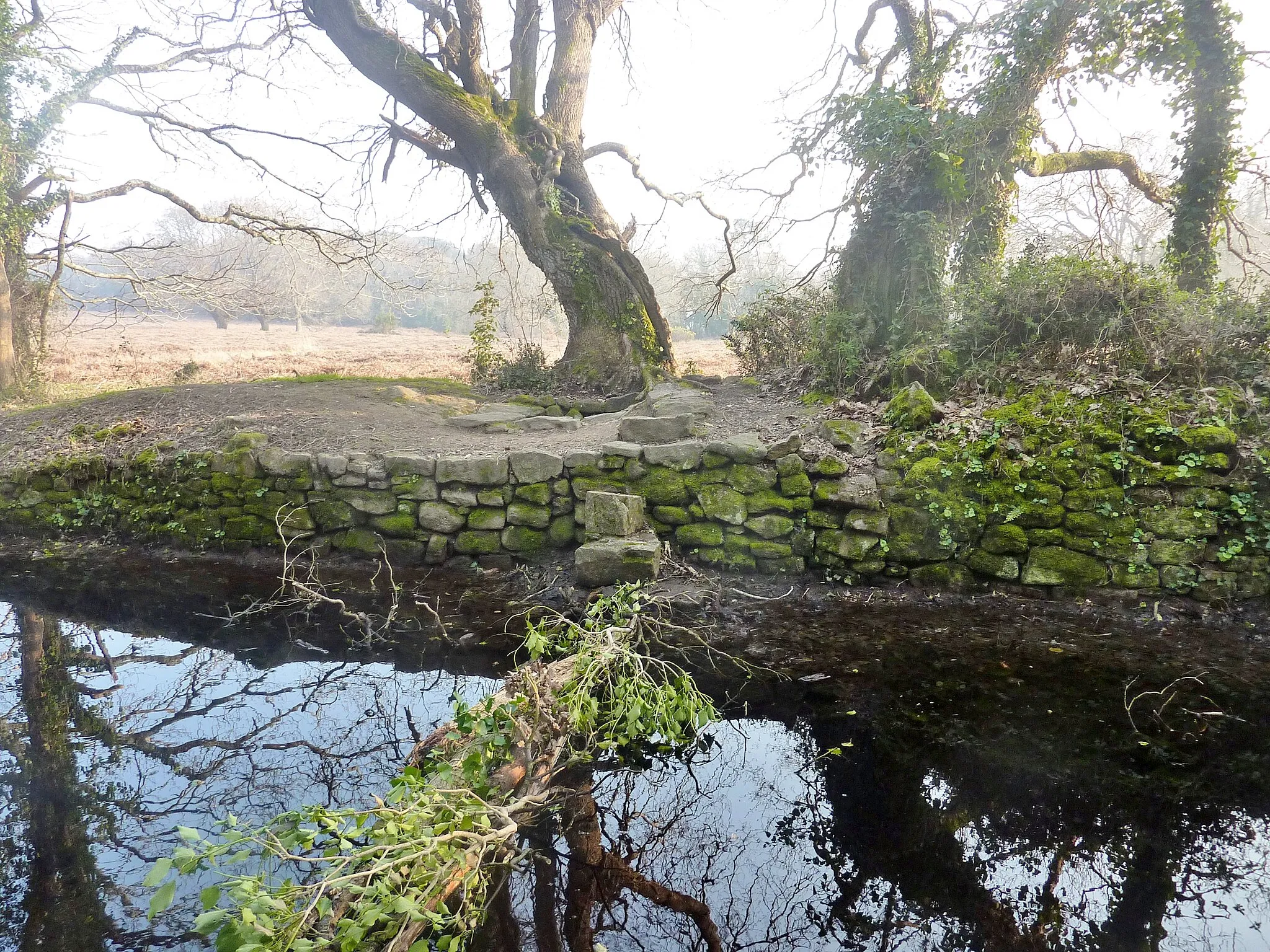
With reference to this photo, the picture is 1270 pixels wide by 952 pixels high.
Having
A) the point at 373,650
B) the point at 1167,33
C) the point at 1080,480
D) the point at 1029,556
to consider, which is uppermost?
the point at 1167,33

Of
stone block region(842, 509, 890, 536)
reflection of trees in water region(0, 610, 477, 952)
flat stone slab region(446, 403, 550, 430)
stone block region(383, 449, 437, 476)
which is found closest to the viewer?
reflection of trees in water region(0, 610, 477, 952)

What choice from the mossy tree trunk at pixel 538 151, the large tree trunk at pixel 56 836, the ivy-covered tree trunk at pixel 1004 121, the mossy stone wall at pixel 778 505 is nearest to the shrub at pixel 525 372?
the mossy tree trunk at pixel 538 151

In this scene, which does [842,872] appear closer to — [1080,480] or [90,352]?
[1080,480]

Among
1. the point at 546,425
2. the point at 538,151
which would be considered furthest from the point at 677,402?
the point at 538,151

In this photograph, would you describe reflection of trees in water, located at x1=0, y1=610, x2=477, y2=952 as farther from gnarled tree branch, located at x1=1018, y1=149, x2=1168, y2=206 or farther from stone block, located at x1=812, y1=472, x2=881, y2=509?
gnarled tree branch, located at x1=1018, y1=149, x2=1168, y2=206

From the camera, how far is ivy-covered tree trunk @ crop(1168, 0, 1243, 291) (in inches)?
270

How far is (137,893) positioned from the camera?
8.21 feet

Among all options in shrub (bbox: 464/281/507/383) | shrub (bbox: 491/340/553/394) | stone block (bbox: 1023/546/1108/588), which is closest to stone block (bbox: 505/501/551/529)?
stone block (bbox: 1023/546/1108/588)

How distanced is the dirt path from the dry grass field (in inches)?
61.6

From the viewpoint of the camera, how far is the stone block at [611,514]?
222 inches

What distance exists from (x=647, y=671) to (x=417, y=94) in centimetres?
960

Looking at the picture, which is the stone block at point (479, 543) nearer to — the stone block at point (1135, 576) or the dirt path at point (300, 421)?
the dirt path at point (300, 421)

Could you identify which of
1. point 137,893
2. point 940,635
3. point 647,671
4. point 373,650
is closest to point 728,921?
point 647,671

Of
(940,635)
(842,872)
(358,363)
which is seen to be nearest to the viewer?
(842,872)
